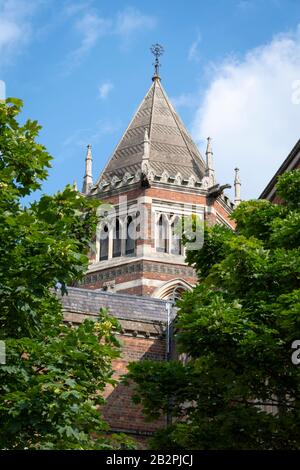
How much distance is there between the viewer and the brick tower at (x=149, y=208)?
50.2m

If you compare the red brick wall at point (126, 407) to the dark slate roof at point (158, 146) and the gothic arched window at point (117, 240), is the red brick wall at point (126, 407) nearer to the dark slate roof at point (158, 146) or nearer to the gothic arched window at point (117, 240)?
the gothic arched window at point (117, 240)

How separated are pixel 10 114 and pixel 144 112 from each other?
40.5 meters

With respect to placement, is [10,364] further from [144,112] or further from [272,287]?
[144,112]

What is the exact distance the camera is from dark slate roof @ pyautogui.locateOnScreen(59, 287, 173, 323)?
106 ft

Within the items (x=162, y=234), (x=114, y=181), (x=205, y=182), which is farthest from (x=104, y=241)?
(x=205, y=182)

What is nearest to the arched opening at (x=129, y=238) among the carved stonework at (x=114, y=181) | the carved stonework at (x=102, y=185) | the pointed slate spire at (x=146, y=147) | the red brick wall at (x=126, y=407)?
the carved stonework at (x=114, y=181)

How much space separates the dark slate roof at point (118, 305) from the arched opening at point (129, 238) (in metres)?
17.1

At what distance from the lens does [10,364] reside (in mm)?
16562

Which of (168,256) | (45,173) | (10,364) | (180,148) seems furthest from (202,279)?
(180,148)

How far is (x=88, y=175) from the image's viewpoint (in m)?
55.2

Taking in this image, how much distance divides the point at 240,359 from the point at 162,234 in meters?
34.3

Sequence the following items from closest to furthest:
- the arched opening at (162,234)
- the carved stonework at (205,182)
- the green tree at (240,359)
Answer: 1. the green tree at (240,359)
2. the arched opening at (162,234)
3. the carved stonework at (205,182)

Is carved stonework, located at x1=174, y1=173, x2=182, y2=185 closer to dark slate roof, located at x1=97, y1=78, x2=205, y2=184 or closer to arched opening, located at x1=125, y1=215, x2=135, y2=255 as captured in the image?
dark slate roof, located at x1=97, y1=78, x2=205, y2=184

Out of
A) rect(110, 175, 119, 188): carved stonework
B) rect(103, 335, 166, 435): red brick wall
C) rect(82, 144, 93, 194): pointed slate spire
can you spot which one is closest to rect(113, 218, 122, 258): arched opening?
rect(110, 175, 119, 188): carved stonework
